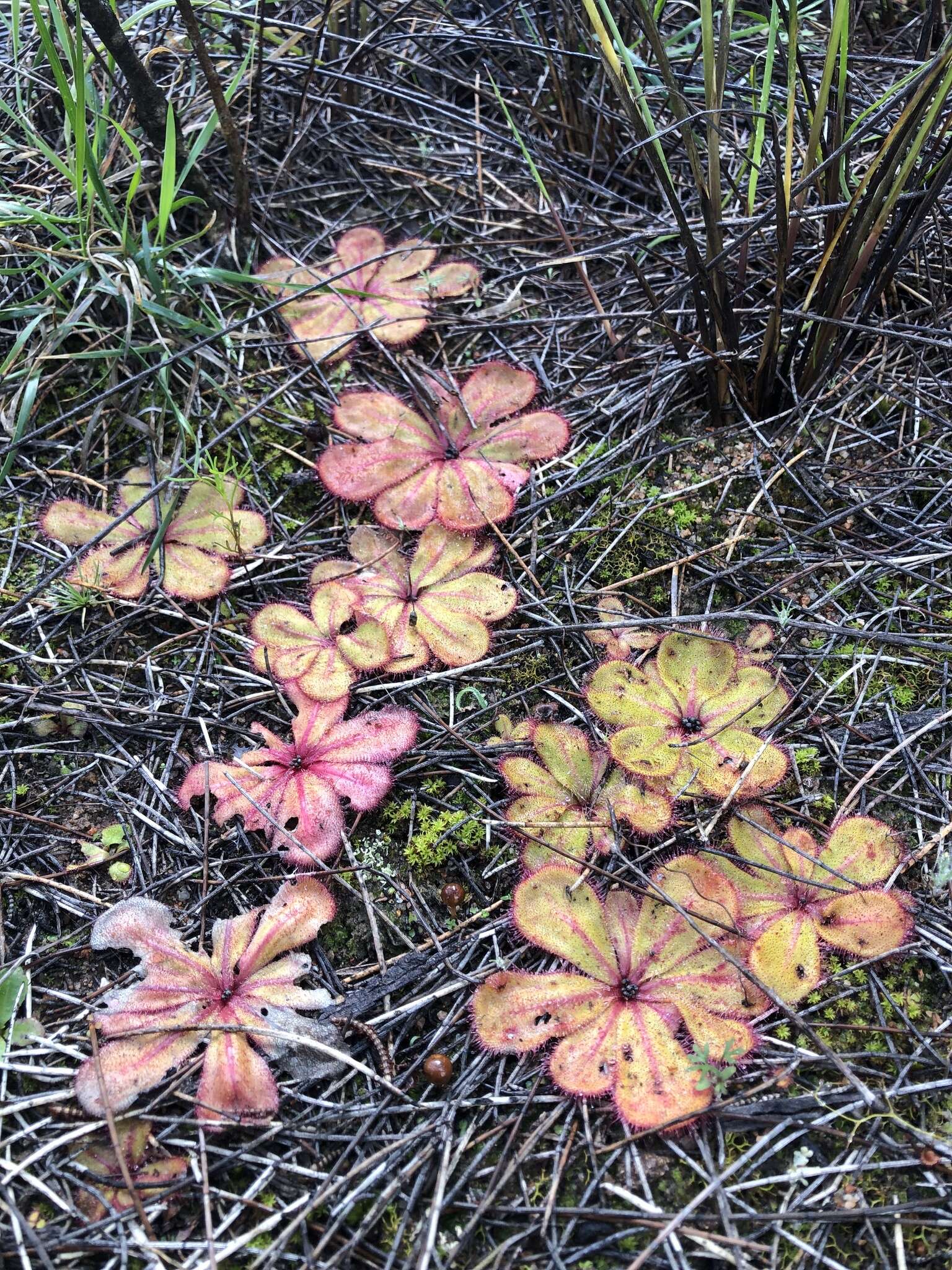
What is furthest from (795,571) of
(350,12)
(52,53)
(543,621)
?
(350,12)

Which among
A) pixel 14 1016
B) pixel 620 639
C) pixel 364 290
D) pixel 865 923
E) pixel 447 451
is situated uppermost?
pixel 364 290

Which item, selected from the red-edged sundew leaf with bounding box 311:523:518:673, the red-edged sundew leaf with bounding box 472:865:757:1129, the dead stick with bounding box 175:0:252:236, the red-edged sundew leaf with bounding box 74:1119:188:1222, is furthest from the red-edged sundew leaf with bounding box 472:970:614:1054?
the dead stick with bounding box 175:0:252:236

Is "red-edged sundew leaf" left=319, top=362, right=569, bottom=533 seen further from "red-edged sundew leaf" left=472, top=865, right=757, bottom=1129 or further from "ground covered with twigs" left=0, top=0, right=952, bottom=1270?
"red-edged sundew leaf" left=472, top=865, right=757, bottom=1129

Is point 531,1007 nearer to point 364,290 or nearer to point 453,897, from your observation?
point 453,897

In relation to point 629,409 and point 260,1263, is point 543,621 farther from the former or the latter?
point 260,1263

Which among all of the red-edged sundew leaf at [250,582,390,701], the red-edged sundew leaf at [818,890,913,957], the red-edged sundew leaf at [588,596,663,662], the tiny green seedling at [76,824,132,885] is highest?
the red-edged sundew leaf at [250,582,390,701]

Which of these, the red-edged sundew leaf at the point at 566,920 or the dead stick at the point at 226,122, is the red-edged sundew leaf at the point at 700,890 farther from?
the dead stick at the point at 226,122

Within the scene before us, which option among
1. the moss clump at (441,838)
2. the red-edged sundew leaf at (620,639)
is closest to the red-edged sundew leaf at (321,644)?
the moss clump at (441,838)

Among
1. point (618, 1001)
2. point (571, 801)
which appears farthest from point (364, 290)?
point (618, 1001)
